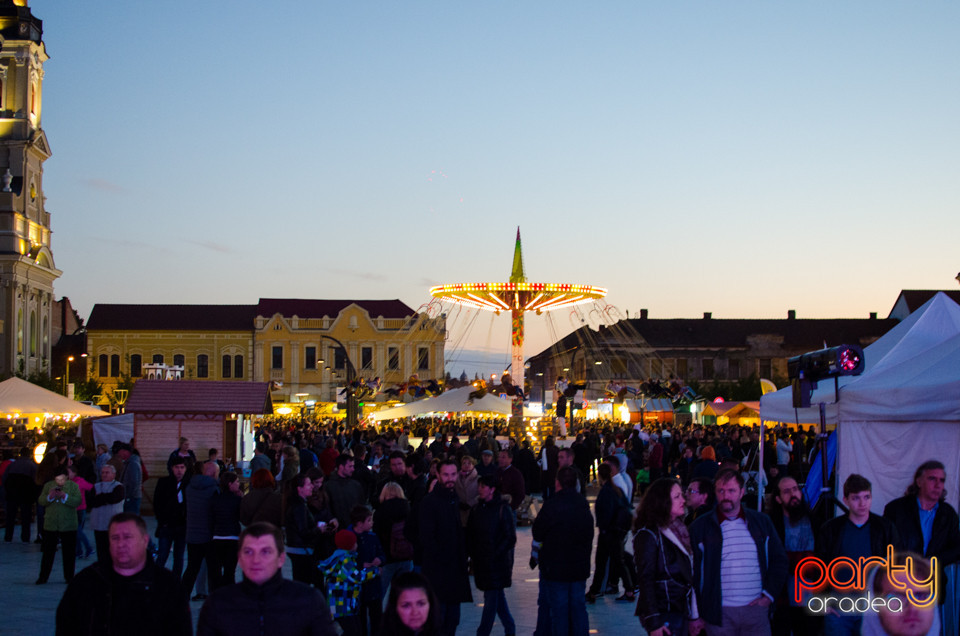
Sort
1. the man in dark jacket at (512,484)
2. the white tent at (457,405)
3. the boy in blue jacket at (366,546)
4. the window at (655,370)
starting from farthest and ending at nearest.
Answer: the window at (655,370) < the white tent at (457,405) < the man in dark jacket at (512,484) < the boy in blue jacket at (366,546)

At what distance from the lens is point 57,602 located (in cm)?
1066

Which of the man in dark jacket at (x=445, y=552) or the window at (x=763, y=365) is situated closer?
the man in dark jacket at (x=445, y=552)

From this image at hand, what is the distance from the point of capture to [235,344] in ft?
264

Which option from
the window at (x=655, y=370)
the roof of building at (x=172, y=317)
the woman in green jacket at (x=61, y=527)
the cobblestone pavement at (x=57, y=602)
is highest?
the roof of building at (x=172, y=317)

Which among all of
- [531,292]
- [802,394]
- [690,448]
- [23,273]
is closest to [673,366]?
[23,273]

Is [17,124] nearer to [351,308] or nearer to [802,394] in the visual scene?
[351,308]

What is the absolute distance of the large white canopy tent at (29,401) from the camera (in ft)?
78.0

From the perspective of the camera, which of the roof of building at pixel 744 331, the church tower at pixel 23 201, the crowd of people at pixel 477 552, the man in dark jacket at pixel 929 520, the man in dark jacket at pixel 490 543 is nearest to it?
the crowd of people at pixel 477 552

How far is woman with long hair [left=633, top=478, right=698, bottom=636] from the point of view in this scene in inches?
231

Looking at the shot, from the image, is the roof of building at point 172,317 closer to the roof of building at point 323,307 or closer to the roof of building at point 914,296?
the roof of building at point 323,307

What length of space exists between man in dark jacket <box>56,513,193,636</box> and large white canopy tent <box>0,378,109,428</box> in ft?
67.5

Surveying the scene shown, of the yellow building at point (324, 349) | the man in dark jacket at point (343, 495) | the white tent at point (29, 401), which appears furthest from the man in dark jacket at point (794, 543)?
the yellow building at point (324, 349)

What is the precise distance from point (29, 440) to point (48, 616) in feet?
36.2

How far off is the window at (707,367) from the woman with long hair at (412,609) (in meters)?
83.7
